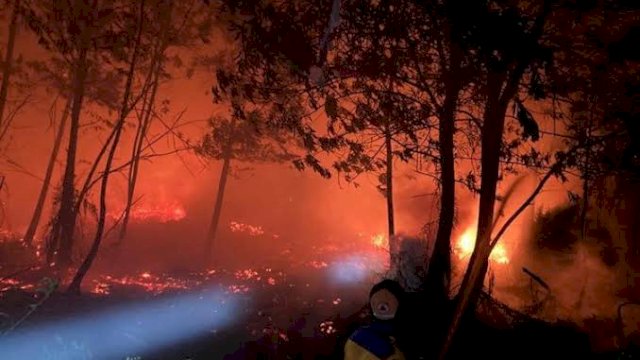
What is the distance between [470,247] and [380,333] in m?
17.9

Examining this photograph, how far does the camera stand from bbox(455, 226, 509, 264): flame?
1724 centimetres

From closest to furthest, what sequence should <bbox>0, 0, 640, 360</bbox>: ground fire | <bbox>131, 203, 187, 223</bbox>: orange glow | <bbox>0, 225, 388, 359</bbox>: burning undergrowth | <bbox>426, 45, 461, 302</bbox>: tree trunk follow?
1. <bbox>0, 0, 640, 360</bbox>: ground fire
2. <bbox>426, 45, 461, 302</bbox>: tree trunk
3. <bbox>0, 225, 388, 359</bbox>: burning undergrowth
4. <bbox>131, 203, 187, 223</bbox>: orange glow

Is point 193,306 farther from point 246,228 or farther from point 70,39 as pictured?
point 246,228

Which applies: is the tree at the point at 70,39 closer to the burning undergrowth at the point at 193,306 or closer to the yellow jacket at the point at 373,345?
the burning undergrowth at the point at 193,306

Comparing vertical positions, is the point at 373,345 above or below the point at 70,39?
below

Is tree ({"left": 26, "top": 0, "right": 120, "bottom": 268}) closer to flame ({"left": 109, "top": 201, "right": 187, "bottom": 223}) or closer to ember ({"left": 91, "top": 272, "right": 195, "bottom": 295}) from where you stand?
ember ({"left": 91, "top": 272, "right": 195, "bottom": 295})

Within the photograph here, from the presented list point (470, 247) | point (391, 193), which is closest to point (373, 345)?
point (391, 193)

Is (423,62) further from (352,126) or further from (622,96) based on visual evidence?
(622,96)

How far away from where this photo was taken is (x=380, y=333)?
4.40m

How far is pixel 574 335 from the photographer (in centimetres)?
866

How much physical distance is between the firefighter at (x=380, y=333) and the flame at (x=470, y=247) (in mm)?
13741

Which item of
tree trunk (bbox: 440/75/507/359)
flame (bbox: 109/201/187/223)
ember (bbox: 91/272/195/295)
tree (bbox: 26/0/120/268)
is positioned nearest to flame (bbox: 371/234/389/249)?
flame (bbox: 109/201/187/223)

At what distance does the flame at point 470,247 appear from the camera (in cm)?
1724

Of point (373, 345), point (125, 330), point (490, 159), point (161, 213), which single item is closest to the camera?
point (373, 345)
